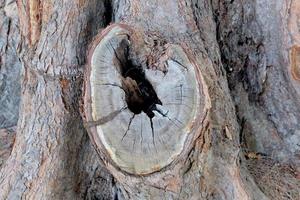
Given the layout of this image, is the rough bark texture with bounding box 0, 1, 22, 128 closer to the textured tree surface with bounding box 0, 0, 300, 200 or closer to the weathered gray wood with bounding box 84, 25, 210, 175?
the textured tree surface with bounding box 0, 0, 300, 200

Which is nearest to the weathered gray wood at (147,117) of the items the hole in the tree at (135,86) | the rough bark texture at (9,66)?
the hole in the tree at (135,86)

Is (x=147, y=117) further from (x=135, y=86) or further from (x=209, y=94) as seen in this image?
(x=209, y=94)

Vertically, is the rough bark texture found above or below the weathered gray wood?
above

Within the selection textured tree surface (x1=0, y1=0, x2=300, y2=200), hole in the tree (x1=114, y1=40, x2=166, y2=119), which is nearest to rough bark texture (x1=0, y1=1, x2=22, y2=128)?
textured tree surface (x1=0, y1=0, x2=300, y2=200)

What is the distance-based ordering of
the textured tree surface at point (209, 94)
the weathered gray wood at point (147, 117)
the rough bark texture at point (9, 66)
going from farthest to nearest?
1. the rough bark texture at point (9, 66)
2. the textured tree surface at point (209, 94)
3. the weathered gray wood at point (147, 117)

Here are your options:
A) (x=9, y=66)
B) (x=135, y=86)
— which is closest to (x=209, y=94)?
(x=135, y=86)

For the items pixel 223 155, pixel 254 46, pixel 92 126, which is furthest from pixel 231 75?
pixel 92 126

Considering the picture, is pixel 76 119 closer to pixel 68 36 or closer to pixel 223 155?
pixel 68 36

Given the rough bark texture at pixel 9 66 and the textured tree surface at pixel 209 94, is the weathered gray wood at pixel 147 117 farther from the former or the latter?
the rough bark texture at pixel 9 66
